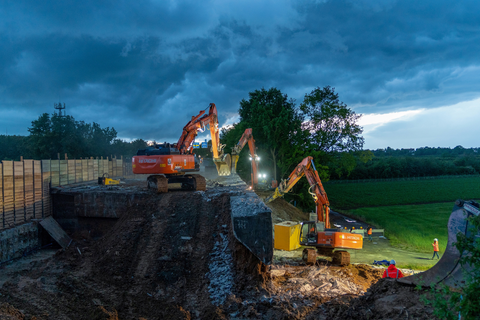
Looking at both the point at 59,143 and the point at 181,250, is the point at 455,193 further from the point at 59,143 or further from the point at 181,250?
the point at 59,143

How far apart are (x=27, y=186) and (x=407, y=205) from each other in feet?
150

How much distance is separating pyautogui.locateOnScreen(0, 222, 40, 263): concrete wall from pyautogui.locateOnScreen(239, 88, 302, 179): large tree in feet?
82.5

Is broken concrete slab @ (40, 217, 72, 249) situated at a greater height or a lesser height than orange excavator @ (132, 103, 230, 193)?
lesser

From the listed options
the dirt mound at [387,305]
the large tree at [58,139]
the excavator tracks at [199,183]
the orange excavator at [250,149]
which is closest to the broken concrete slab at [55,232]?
the excavator tracks at [199,183]

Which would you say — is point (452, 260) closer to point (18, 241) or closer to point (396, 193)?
point (18, 241)

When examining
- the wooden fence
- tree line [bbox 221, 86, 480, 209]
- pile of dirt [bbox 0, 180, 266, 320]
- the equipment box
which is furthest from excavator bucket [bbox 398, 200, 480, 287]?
tree line [bbox 221, 86, 480, 209]

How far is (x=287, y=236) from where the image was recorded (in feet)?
44.9

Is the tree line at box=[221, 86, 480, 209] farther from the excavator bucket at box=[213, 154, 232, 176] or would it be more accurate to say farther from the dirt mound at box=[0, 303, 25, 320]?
the dirt mound at box=[0, 303, 25, 320]

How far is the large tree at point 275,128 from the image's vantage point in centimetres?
3556

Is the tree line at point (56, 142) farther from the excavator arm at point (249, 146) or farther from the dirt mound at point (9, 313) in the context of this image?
the dirt mound at point (9, 313)

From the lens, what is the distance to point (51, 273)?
31.9 feet

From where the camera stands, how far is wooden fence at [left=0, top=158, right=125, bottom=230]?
1317 cm

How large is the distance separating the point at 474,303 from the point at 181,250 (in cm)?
784

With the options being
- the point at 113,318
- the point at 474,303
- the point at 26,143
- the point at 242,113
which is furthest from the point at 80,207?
the point at 26,143
